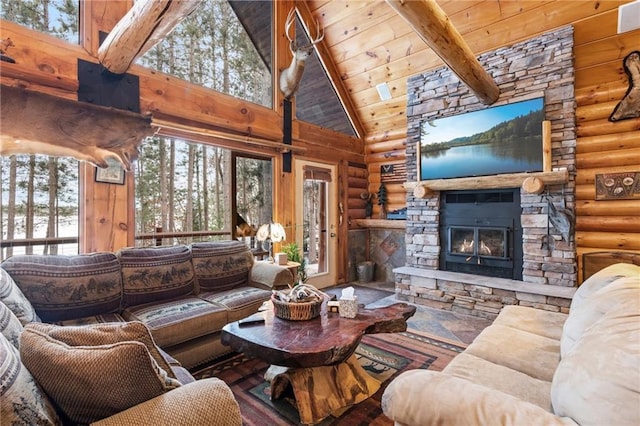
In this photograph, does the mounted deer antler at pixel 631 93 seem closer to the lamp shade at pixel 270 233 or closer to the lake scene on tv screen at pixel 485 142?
the lake scene on tv screen at pixel 485 142

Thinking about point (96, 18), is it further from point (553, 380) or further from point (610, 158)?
point (610, 158)

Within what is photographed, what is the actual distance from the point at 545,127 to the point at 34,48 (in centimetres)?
509

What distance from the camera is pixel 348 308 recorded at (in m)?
2.25

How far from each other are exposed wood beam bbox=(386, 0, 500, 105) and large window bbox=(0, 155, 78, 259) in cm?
318

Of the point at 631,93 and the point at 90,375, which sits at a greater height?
the point at 631,93

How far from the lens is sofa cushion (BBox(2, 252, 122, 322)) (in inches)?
85.9

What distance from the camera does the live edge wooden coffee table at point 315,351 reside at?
1738 mm

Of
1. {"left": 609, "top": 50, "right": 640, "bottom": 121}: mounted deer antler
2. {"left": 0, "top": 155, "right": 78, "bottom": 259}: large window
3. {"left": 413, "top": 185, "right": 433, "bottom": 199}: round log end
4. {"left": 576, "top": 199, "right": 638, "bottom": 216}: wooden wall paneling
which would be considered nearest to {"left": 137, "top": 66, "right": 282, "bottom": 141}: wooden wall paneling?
{"left": 0, "top": 155, "right": 78, "bottom": 259}: large window

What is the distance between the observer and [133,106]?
123 inches

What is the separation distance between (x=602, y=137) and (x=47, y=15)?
229 inches

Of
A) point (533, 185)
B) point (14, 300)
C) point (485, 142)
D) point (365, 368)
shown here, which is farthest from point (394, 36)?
point (14, 300)

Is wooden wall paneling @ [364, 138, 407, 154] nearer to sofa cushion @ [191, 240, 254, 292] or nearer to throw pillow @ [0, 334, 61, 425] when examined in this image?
sofa cushion @ [191, 240, 254, 292]

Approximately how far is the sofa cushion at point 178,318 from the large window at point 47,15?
93.2 inches

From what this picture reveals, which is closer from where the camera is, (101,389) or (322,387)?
(101,389)
